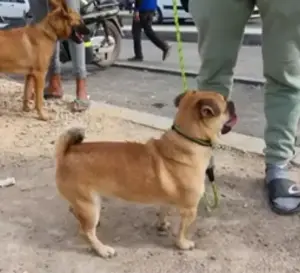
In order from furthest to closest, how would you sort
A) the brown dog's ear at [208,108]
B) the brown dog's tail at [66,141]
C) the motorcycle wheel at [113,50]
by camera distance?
the motorcycle wheel at [113,50] < the brown dog's tail at [66,141] < the brown dog's ear at [208,108]

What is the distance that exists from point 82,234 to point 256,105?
10.9 feet

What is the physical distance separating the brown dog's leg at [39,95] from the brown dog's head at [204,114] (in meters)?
2.61

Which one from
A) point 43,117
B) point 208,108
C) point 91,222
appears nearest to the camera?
point 208,108

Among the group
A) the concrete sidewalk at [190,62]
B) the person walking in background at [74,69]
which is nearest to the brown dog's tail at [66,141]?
the person walking in background at [74,69]

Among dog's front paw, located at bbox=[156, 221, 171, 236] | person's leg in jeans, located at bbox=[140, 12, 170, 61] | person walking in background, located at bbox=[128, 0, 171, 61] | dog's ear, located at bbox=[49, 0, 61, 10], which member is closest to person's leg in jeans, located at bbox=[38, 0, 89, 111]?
dog's ear, located at bbox=[49, 0, 61, 10]

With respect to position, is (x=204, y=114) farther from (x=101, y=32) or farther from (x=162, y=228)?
→ (x=101, y=32)

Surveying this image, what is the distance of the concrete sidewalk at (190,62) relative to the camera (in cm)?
763

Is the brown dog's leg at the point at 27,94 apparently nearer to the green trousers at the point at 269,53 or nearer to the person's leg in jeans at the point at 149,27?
the green trousers at the point at 269,53

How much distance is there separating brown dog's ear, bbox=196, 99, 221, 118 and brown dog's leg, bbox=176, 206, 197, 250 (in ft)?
1.49

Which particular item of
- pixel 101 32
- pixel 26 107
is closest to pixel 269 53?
pixel 26 107

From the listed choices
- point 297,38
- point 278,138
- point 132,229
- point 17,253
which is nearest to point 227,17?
point 297,38

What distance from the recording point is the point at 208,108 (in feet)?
9.14

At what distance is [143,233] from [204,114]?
0.74 m

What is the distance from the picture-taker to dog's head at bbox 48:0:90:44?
5.44 metres
